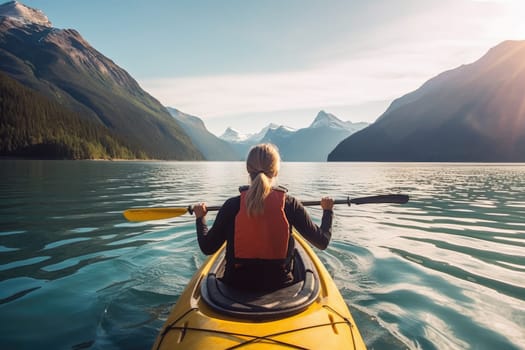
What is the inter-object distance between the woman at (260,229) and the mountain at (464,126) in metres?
168

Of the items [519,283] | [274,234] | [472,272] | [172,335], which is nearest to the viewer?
[172,335]

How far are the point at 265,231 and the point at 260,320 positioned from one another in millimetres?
940

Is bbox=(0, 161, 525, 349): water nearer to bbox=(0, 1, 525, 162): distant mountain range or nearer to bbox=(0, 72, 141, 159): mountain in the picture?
bbox=(0, 72, 141, 159): mountain

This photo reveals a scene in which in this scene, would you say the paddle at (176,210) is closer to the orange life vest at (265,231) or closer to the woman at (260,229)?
the woman at (260,229)

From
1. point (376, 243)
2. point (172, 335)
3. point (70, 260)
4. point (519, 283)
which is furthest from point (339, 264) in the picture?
point (70, 260)

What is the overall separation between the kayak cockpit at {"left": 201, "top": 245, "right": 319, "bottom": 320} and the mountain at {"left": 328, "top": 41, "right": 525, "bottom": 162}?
16786 centimetres

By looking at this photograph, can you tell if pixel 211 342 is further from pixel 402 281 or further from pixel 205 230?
pixel 402 281

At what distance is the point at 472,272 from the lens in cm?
715

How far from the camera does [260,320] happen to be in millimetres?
3338

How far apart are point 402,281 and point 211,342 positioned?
206 inches

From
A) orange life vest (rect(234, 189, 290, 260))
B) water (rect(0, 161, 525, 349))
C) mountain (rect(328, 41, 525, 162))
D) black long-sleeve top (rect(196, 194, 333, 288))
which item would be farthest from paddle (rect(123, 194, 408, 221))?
→ mountain (rect(328, 41, 525, 162))

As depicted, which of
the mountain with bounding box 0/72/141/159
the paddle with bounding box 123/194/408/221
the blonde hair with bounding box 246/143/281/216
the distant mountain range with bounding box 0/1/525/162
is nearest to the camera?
the blonde hair with bounding box 246/143/281/216

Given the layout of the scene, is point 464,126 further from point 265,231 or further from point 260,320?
point 260,320

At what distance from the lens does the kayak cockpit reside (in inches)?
134
